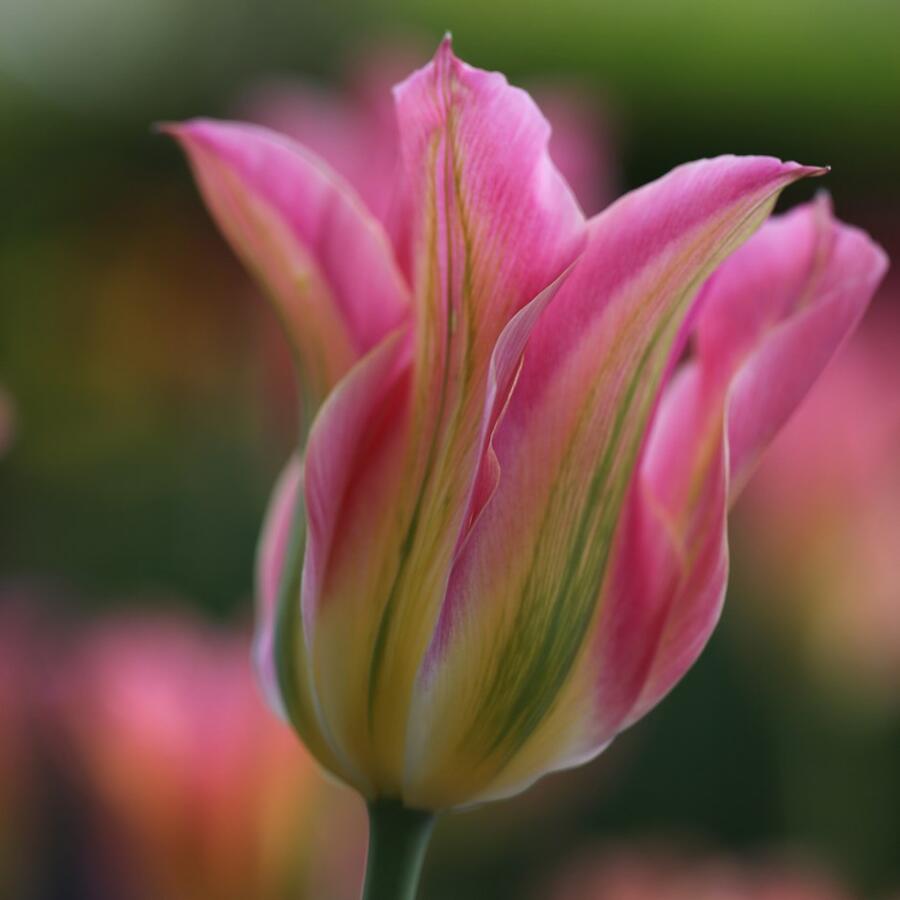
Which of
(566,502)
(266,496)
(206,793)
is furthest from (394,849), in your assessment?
(266,496)

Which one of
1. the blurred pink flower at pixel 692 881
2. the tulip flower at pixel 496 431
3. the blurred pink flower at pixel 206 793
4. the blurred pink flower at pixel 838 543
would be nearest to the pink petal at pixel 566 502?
the tulip flower at pixel 496 431

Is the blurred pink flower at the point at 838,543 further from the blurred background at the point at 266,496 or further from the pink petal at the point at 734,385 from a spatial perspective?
the pink petal at the point at 734,385

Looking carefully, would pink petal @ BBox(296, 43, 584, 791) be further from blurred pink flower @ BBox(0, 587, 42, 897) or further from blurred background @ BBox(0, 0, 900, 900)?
blurred pink flower @ BBox(0, 587, 42, 897)

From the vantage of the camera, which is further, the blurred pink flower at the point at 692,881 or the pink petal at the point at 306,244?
the blurred pink flower at the point at 692,881

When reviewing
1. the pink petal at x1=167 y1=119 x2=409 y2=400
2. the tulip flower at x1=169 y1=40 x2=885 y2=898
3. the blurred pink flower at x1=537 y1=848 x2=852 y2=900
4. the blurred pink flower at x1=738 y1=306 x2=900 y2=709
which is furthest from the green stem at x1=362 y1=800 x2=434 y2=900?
the blurred pink flower at x1=738 y1=306 x2=900 y2=709

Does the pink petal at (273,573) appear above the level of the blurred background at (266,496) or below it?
above

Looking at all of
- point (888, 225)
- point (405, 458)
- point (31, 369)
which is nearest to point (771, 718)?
point (405, 458)
